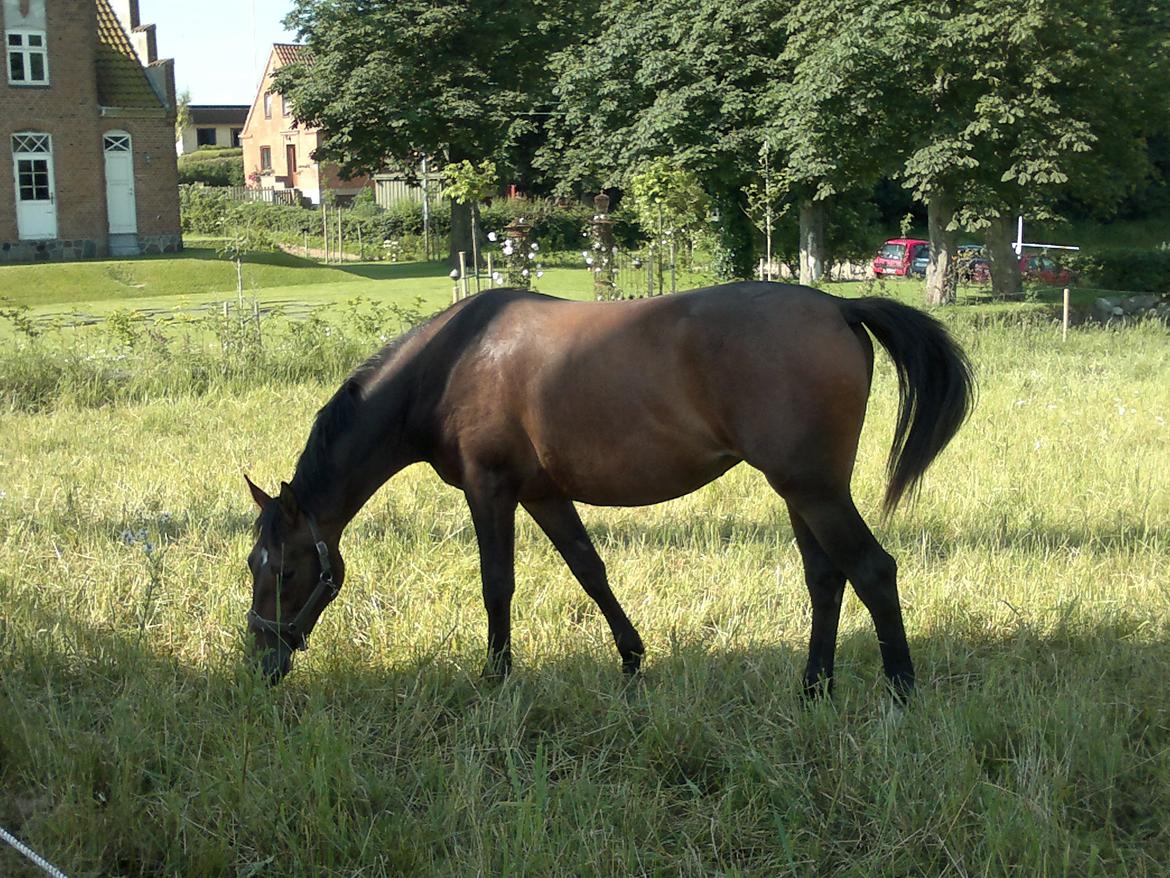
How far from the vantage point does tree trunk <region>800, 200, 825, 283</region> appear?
103 ft

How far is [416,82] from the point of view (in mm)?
39344

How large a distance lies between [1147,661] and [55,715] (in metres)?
4.21

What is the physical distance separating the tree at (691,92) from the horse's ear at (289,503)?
2357 cm

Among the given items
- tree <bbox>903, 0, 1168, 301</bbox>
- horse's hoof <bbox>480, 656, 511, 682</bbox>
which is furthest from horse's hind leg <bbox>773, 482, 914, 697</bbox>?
tree <bbox>903, 0, 1168, 301</bbox>

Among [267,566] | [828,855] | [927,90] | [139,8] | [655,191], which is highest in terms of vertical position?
[139,8]

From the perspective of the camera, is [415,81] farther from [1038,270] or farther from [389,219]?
[1038,270]

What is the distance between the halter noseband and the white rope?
124 cm

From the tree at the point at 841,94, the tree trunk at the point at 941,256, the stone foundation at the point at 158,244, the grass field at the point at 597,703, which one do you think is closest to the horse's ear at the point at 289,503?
the grass field at the point at 597,703

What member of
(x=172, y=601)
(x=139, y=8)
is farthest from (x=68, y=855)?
(x=139, y=8)

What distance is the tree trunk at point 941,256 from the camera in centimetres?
2662

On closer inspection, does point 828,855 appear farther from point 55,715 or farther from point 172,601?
point 172,601

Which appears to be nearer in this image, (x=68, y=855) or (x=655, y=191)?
(x=68, y=855)

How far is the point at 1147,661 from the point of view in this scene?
480cm

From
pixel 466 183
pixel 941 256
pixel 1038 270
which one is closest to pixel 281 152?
pixel 1038 270
